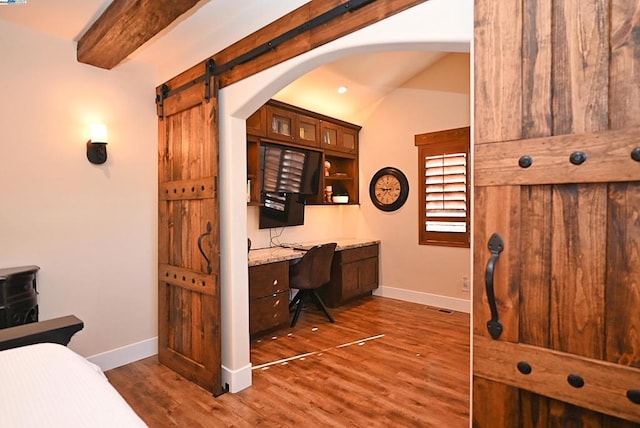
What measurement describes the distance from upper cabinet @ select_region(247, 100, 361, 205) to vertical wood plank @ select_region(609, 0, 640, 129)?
10.1 ft

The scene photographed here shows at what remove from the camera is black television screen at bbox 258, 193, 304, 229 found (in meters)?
4.05

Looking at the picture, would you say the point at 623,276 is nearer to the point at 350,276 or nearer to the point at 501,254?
the point at 501,254

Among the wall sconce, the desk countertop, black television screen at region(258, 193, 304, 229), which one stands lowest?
the desk countertop

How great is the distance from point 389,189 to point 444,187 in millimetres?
806

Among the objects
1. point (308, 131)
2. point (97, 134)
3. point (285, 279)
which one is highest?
point (308, 131)

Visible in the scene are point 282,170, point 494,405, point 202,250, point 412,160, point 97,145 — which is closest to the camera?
point 494,405

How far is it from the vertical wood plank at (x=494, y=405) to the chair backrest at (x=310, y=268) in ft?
8.28

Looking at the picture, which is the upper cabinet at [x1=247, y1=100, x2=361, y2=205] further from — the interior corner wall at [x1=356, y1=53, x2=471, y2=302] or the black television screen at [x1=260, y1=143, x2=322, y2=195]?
the interior corner wall at [x1=356, y1=53, x2=471, y2=302]

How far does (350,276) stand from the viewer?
4.44 meters

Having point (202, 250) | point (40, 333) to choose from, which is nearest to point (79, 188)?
point (202, 250)

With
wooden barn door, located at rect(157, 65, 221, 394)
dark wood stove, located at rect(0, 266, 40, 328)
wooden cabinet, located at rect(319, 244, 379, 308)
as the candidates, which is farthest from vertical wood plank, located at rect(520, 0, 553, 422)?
wooden cabinet, located at rect(319, 244, 379, 308)

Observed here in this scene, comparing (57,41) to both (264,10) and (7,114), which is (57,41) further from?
(264,10)

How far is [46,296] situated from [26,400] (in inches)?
78.7

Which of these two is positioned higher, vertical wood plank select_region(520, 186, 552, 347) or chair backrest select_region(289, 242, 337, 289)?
vertical wood plank select_region(520, 186, 552, 347)
